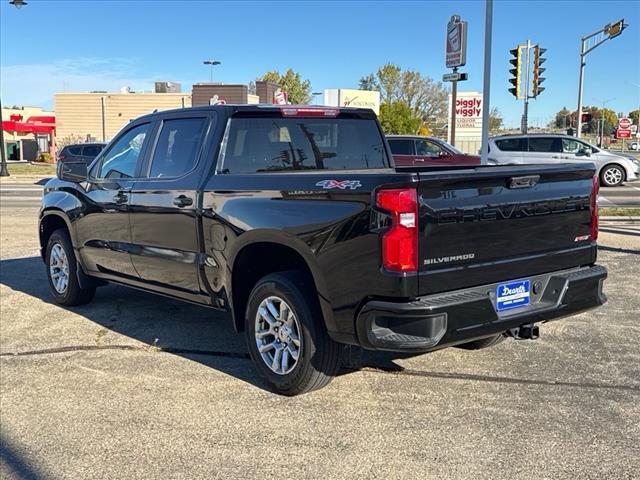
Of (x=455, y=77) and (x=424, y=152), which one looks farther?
(x=424, y=152)

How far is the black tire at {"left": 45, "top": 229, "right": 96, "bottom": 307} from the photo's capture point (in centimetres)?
670

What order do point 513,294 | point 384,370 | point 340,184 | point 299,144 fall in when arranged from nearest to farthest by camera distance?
point 340,184
point 513,294
point 384,370
point 299,144

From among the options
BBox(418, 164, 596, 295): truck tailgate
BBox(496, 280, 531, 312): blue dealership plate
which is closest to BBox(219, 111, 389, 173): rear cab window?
BBox(418, 164, 596, 295): truck tailgate

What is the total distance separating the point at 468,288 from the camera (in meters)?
3.85

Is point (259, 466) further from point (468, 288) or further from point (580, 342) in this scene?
point (580, 342)

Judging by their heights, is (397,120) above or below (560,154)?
above

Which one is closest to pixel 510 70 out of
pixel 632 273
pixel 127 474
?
pixel 632 273

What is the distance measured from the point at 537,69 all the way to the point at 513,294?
18.4 m

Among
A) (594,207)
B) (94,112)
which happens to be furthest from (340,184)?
(94,112)

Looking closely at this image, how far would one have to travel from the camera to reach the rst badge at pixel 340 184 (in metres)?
3.76

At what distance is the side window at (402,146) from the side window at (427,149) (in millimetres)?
211

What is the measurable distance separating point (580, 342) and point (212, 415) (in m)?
3.14

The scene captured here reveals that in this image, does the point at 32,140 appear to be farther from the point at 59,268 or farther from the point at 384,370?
the point at 384,370

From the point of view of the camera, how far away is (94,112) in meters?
58.4
